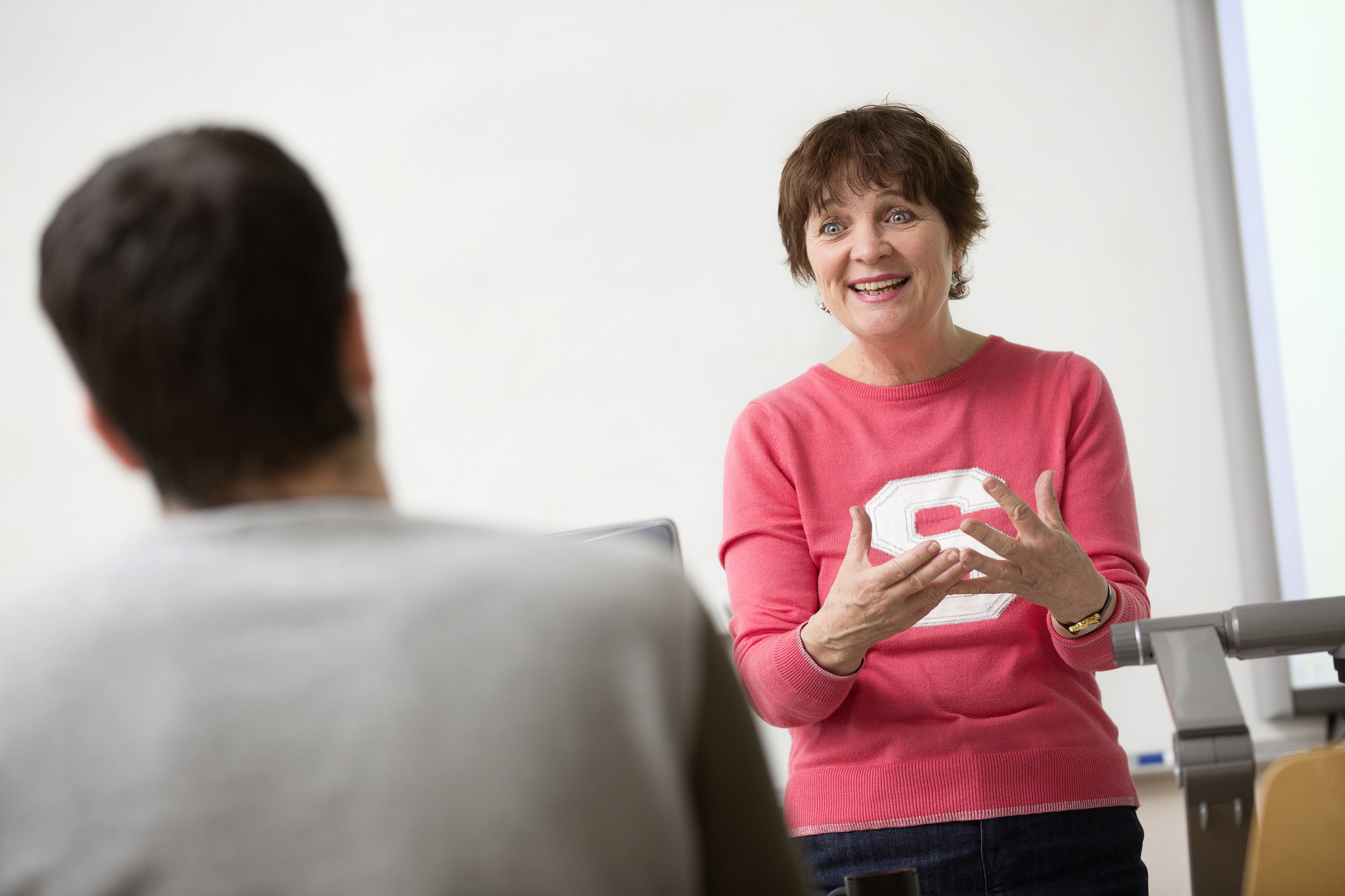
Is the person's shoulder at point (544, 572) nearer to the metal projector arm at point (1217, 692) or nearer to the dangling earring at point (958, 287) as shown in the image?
the metal projector arm at point (1217, 692)

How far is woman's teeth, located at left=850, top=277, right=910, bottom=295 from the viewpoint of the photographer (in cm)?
143

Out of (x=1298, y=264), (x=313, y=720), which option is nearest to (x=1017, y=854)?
(x=313, y=720)

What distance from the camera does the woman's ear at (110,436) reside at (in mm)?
608

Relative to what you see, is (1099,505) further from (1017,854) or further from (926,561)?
(1017,854)

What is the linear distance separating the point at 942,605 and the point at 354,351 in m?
0.90

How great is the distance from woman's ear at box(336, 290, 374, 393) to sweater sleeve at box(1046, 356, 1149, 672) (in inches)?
36.0

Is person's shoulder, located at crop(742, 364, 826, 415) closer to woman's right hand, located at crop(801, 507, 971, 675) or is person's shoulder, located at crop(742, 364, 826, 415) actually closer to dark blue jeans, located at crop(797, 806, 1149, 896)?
woman's right hand, located at crop(801, 507, 971, 675)

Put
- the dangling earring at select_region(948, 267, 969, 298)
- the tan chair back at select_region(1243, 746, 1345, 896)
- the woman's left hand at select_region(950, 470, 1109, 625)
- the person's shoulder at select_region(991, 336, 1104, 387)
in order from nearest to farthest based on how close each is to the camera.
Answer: the tan chair back at select_region(1243, 746, 1345, 896)
the woman's left hand at select_region(950, 470, 1109, 625)
the person's shoulder at select_region(991, 336, 1104, 387)
the dangling earring at select_region(948, 267, 969, 298)

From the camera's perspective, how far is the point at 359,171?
8.48 ft

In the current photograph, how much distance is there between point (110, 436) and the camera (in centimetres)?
62

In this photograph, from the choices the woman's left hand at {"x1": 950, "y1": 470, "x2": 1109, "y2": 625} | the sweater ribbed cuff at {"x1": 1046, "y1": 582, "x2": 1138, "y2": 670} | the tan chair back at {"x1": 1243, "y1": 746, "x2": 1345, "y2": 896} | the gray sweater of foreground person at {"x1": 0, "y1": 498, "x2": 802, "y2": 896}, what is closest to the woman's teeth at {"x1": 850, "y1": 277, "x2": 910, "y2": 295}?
the woman's left hand at {"x1": 950, "y1": 470, "x2": 1109, "y2": 625}

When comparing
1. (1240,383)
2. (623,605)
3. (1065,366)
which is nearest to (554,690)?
(623,605)

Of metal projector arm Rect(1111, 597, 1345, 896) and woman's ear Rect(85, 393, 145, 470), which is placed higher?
woman's ear Rect(85, 393, 145, 470)

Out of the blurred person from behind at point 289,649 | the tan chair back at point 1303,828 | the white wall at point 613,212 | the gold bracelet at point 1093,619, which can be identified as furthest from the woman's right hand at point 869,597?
the white wall at point 613,212
